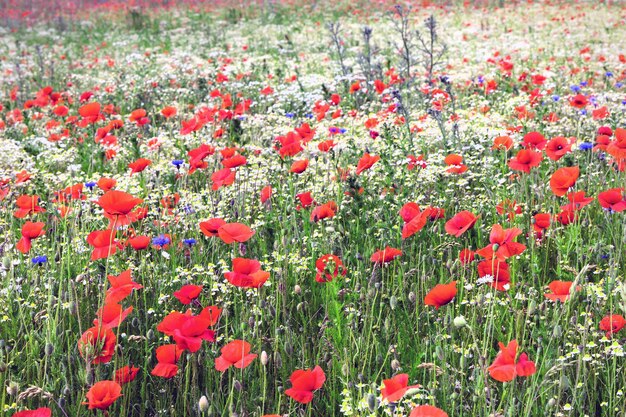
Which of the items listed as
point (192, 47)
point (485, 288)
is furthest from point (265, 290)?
point (192, 47)

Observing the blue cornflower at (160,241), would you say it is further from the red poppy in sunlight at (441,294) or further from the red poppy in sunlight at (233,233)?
the red poppy in sunlight at (441,294)

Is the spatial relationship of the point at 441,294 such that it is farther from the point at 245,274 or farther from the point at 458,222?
the point at 245,274

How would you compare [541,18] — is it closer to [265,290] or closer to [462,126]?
[462,126]

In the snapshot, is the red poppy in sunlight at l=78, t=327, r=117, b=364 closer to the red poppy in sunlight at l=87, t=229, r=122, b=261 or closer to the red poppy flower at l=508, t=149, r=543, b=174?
the red poppy in sunlight at l=87, t=229, r=122, b=261

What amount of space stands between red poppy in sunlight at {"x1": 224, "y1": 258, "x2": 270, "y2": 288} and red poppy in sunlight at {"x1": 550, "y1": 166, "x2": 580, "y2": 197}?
3.89 ft

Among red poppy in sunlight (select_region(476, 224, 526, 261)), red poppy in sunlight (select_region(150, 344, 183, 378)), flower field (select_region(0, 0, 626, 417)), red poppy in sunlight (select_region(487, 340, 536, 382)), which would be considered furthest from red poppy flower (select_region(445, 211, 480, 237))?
red poppy in sunlight (select_region(150, 344, 183, 378))

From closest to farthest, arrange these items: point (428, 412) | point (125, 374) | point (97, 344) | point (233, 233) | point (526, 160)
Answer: point (428, 412)
point (97, 344)
point (125, 374)
point (233, 233)
point (526, 160)

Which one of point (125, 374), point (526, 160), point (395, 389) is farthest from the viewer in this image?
point (526, 160)

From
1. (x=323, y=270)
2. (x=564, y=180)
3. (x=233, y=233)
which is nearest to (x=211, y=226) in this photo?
(x=233, y=233)

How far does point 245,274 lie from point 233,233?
24 centimetres

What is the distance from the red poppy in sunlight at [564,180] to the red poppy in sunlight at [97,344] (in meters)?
1.66

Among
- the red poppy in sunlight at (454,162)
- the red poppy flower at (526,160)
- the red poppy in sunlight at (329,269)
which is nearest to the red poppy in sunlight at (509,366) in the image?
the red poppy in sunlight at (329,269)

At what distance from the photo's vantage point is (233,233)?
7.23 ft

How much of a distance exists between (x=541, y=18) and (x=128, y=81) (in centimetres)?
964
